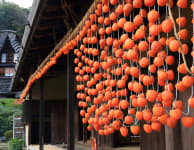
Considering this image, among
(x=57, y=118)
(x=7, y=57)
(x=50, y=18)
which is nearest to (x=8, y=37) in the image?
(x=7, y=57)

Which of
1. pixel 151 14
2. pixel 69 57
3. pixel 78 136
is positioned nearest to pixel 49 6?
pixel 69 57

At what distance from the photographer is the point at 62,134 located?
58.2 ft

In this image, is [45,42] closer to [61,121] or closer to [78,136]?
[78,136]

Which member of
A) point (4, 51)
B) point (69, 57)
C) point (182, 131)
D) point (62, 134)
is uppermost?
point (4, 51)

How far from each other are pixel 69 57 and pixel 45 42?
1.71m

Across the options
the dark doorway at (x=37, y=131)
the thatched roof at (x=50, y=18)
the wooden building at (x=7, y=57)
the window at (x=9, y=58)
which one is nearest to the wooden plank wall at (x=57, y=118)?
the dark doorway at (x=37, y=131)

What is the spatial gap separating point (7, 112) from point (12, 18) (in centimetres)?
2116

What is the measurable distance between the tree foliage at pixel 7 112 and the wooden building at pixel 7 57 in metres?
3.98

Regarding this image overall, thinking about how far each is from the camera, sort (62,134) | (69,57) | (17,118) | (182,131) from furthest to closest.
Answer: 1. (17,118)
2. (62,134)
3. (69,57)
4. (182,131)

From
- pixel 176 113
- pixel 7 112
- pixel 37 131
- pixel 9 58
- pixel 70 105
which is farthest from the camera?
pixel 7 112

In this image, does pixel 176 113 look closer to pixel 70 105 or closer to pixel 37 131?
pixel 70 105

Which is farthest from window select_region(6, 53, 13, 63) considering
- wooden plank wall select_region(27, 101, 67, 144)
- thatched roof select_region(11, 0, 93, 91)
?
thatched roof select_region(11, 0, 93, 91)

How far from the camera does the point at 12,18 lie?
43906 mm

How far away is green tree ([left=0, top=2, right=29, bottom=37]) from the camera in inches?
1657
